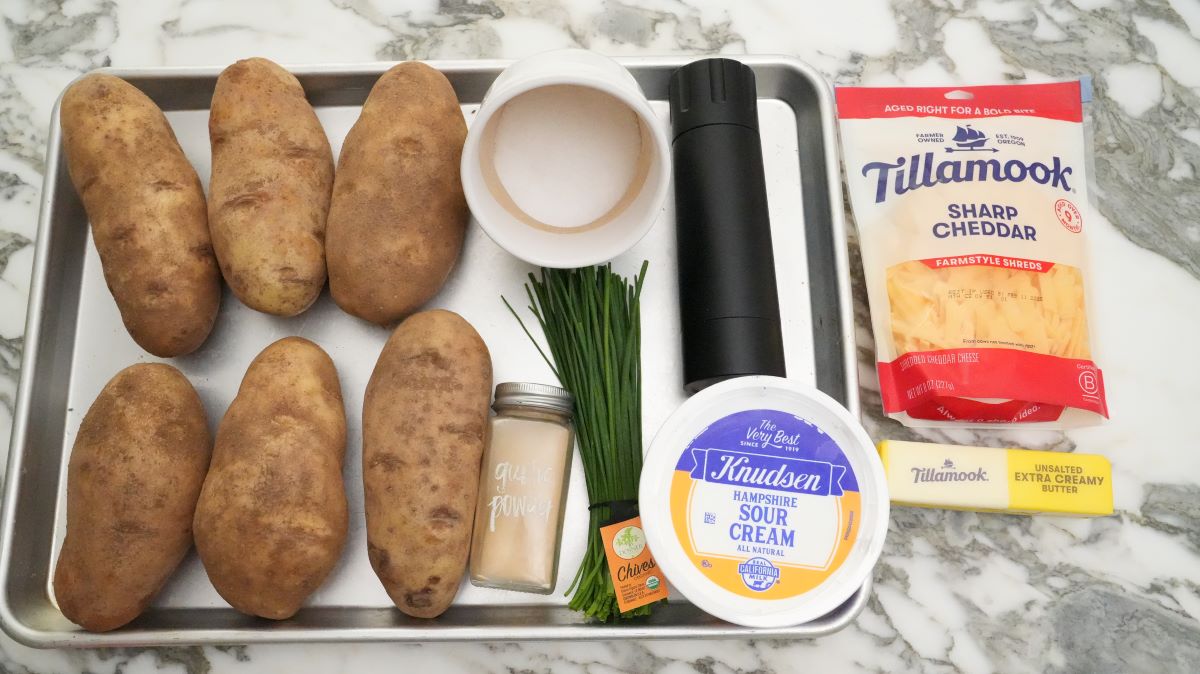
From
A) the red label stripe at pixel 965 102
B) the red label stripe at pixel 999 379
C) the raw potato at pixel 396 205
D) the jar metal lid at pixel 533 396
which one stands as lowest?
the red label stripe at pixel 999 379

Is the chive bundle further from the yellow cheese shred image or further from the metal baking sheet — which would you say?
the yellow cheese shred image

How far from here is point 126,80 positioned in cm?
92

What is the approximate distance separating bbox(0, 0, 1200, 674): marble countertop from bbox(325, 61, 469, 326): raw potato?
0.22 m

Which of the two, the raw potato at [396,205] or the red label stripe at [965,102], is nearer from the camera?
the raw potato at [396,205]

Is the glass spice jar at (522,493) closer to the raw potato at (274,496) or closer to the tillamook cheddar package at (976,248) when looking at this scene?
the raw potato at (274,496)

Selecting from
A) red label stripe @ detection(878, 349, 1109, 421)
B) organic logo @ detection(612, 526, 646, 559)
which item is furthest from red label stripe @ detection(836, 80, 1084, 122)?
organic logo @ detection(612, 526, 646, 559)

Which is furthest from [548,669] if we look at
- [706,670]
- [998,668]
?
[998,668]

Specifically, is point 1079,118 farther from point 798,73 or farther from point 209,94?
point 209,94

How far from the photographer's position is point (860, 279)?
0.94 metres

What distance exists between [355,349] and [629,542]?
349 mm

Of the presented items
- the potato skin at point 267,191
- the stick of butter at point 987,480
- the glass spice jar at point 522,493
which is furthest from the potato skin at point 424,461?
the stick of butter at point 987,480

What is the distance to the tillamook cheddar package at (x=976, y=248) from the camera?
2.82 feet

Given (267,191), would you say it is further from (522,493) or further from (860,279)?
(860,279)

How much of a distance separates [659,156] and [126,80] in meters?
0.63
